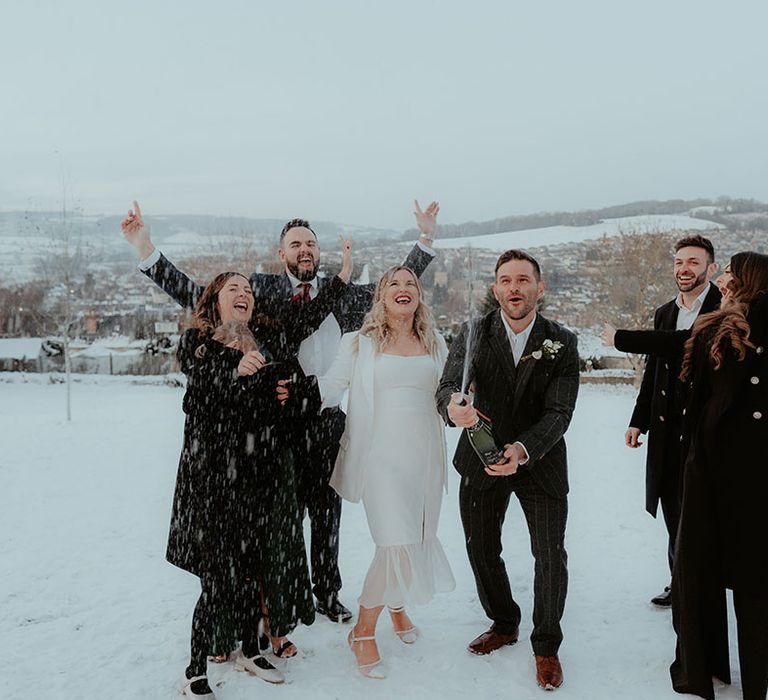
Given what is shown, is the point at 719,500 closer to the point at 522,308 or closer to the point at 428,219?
the point at 522,308

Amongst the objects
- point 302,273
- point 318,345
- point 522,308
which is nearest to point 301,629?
point 318,345

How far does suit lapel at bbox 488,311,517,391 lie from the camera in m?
3.92

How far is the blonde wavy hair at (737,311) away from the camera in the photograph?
3.31m

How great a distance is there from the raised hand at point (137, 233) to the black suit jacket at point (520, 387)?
6.90ft

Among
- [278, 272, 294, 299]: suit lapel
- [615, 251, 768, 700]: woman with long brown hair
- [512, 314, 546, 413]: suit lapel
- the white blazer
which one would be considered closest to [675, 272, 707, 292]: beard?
[615, 251, 768, 700]: woman with long brown hair

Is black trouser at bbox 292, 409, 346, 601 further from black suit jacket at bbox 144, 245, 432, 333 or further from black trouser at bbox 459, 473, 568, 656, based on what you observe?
black trouser at bbox 459, 473, 568, 656

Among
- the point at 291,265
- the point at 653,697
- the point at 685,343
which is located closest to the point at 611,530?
the point at 653,697

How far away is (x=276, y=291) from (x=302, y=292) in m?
0.17

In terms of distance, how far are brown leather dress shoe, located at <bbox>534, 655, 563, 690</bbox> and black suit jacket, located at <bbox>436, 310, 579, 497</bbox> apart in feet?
2.97

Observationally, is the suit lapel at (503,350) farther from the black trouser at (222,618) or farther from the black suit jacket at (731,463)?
the black trouser at (222,618)

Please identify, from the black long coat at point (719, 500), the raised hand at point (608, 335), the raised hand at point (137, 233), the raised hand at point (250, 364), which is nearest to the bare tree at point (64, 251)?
the raised hand at point (137, 233)

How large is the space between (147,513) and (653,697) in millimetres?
6011

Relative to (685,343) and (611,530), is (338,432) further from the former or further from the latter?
(611,530)

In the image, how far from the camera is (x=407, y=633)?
431 cm
